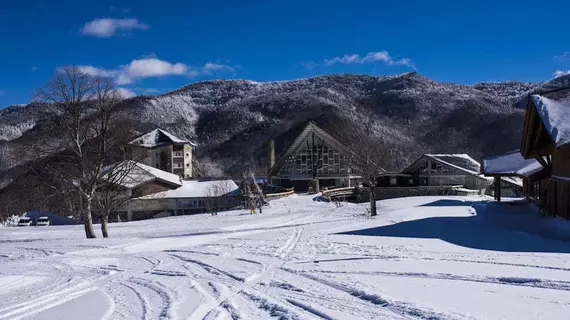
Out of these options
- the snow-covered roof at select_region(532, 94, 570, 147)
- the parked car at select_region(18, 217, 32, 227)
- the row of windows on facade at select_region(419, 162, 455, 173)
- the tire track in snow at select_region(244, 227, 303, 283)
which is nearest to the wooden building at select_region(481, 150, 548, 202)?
the snow-covered roof at select_region(532, 94, 570, 147)

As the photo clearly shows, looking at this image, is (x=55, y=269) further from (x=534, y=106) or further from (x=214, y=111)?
(x=214, y=111)

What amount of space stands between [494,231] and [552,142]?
4.76 metres

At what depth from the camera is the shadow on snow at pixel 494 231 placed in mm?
12773

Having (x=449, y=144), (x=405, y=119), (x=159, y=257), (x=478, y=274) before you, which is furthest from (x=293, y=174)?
(x=405, y=119)

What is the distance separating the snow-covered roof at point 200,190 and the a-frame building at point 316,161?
9.13 metres

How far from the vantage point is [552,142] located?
1791cm

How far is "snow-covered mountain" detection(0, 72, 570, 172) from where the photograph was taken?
95562 millimetres

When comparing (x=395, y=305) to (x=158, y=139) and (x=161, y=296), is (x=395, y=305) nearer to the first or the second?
(x=161, y=296)

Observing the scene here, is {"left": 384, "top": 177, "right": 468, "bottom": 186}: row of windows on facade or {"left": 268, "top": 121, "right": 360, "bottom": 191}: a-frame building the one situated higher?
{"left": 268, "top": 121, "right": 360, "bottom": 191}: a-frame building

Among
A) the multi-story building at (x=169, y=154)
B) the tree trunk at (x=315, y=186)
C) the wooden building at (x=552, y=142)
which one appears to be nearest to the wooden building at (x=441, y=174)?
the tree trunk at (x=315, y=186)

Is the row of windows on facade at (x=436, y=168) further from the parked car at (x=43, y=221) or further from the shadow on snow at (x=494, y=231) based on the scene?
the parked car at (x=43, y=221)

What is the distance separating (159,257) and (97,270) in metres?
1.95

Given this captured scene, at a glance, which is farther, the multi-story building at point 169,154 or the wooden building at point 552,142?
the multi-story building at point 169,154

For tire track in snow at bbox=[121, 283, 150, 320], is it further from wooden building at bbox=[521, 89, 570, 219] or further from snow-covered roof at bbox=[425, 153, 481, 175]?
snow-covered roof at bbox=[425, 153, 481, 175]
